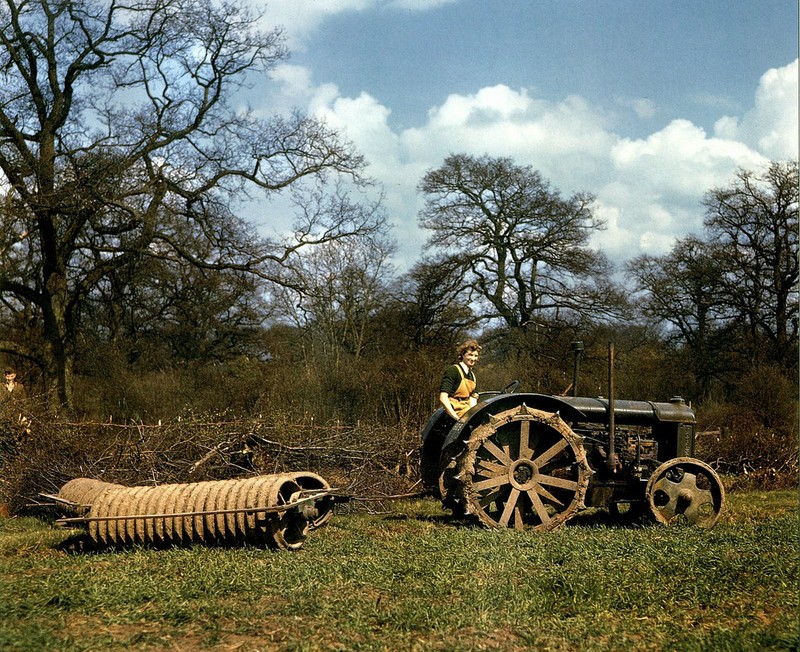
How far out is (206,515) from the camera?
7.98 meters

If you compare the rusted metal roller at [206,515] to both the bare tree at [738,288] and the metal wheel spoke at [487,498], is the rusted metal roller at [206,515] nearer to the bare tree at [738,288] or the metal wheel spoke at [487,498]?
the metal wheel spoke at [487,498]

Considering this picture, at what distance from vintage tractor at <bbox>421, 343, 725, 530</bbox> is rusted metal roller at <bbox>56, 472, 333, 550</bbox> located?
1.74 m

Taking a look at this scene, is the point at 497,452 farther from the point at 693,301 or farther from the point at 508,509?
the point at 693,301

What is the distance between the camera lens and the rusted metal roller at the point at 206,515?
7844 millimetres

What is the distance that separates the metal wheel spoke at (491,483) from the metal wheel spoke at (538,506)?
30 cm

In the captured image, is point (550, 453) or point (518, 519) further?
point (550, 453)

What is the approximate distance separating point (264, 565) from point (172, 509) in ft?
4.59

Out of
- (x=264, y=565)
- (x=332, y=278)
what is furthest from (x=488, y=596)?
(x=332, y=278)

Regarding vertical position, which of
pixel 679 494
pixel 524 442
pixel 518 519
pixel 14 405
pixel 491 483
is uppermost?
pixel 14 405

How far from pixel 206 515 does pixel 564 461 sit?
3937 mm

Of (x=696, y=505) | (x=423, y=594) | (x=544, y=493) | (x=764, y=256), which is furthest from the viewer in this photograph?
(x=764, y=256)

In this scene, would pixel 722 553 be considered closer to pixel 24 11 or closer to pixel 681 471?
pixel 681 471

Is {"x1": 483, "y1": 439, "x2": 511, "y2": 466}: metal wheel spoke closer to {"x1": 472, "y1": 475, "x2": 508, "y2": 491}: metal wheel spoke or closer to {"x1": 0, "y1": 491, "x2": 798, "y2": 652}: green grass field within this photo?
{"x1": 472, "y1": 475, "x2": 508, "y2": 491}: metal wheel spoke

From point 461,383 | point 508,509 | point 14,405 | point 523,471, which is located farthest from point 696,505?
point 14,405
